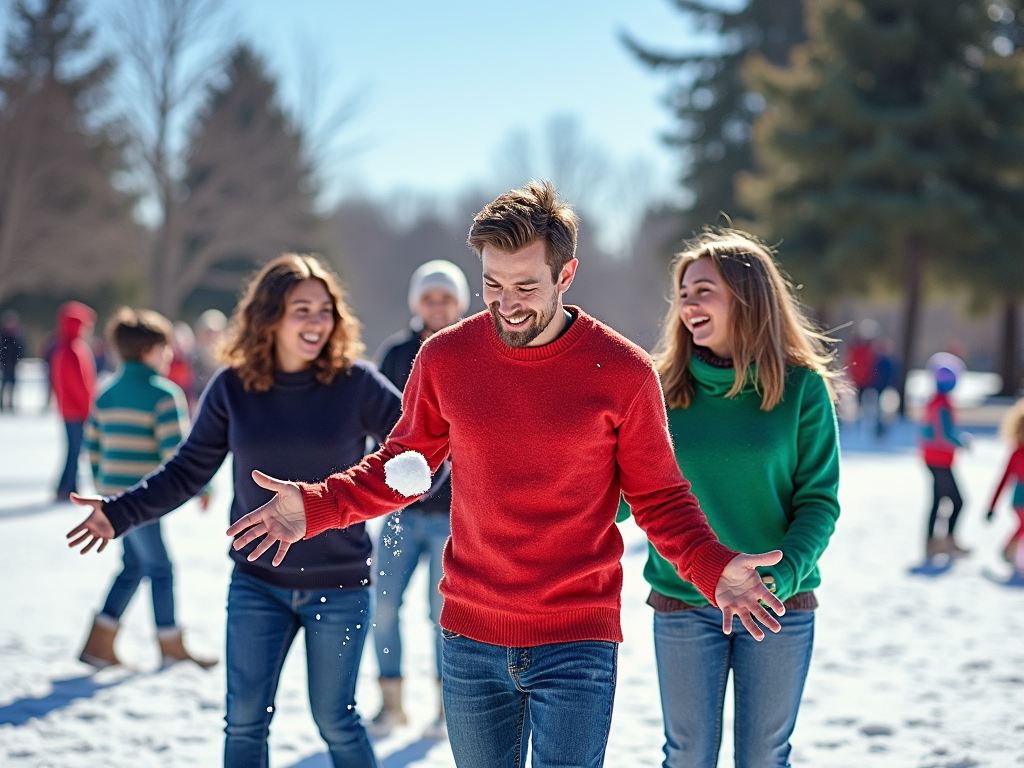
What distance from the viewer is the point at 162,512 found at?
3357mm

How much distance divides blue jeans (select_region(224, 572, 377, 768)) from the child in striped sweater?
2418 mm

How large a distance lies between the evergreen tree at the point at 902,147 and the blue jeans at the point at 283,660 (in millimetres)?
23187

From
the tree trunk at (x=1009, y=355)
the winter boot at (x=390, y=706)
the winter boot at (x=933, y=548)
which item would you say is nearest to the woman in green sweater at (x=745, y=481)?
the winter boot at (x=390, y=706)

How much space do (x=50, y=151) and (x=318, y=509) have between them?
34.0 meters

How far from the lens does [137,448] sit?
569cm

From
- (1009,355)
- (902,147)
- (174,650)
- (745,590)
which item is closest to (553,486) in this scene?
(745,590)

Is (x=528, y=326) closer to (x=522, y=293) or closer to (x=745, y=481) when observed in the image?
(x=522, y=293)

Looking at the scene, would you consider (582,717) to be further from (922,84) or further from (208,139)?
(208,139)

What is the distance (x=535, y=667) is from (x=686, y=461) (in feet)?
2.97

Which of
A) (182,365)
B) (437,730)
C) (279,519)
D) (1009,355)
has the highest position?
(1009,355)

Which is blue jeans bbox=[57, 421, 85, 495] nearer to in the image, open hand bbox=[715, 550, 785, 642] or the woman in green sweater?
the woman in green sweater

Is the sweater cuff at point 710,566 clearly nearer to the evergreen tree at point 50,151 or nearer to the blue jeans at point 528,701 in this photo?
the blue jeans at point 528,701

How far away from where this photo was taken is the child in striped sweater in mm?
5457

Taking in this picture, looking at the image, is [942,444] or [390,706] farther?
[942,444]
